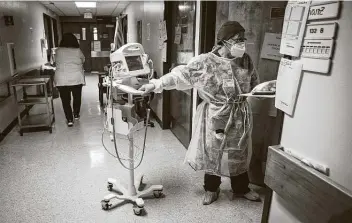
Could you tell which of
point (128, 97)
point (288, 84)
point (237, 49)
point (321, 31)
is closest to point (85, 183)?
point (128, 97)

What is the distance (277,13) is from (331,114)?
156 cm

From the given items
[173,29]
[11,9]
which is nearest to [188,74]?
[173,29]

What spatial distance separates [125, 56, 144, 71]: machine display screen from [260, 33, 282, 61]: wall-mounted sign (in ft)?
3.76

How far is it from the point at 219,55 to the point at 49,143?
2506 mm

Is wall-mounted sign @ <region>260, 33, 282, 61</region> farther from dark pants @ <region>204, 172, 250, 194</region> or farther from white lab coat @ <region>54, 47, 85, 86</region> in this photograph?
white lab coat @ <region>54, 47, 85, 86</region>

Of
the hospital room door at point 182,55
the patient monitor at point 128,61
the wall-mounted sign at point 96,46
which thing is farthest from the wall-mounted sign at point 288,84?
the wall-mounted sign at point 96,46

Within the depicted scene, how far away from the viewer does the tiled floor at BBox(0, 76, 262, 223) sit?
2.02 m

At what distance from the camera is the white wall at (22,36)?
3795mm

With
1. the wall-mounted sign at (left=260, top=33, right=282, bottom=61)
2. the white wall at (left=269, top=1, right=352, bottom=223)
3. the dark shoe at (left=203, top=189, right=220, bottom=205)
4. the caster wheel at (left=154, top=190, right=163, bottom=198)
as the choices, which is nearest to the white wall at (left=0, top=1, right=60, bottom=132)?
the caster wheel at (left=154, top=190, right=163, bottom=198)

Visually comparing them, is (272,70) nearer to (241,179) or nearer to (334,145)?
(241,179)

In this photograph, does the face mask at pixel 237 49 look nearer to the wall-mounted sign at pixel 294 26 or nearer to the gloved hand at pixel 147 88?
the gloved hand at pixel 147 88

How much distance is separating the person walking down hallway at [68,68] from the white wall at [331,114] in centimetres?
357

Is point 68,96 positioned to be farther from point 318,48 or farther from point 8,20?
point 318,48

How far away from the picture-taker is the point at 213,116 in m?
2.02
